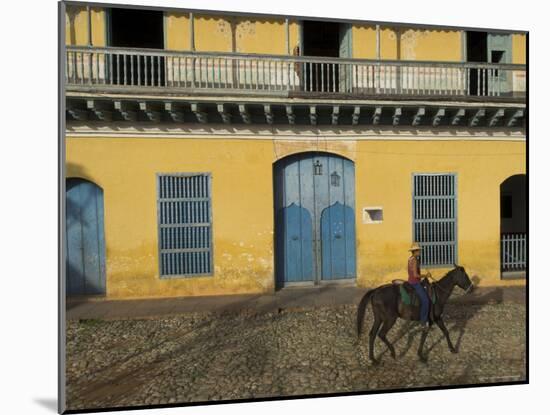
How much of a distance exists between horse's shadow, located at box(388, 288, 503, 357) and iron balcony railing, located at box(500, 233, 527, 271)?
1.36ft

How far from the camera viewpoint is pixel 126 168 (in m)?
4.47

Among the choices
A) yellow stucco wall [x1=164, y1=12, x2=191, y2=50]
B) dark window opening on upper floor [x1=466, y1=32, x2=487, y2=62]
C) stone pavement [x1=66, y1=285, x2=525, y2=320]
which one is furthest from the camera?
stone pavement [x1=66, y1=285, x2=525, y2=320]

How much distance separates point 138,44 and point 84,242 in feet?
9.21

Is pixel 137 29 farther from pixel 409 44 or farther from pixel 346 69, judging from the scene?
pixel 409 44

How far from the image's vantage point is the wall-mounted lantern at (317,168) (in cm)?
502

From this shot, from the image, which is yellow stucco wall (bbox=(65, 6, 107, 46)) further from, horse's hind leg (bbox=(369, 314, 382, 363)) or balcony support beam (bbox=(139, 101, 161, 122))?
horse's hind leg (bbox=(369, 314, 382, 363))

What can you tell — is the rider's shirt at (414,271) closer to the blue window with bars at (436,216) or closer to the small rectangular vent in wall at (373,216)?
the blue window with bars at (436,216)

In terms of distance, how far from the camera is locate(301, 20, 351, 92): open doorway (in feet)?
14.7

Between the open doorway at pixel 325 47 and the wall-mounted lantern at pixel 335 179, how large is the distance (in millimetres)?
1232

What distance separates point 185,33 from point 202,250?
2.98 m

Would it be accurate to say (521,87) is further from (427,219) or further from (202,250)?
(202,250)

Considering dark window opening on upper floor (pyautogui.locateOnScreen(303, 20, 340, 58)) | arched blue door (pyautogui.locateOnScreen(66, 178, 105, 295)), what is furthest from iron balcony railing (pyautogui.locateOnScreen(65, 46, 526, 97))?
arched blue door (pyautogui.locateOnScreen(66, 178, 105, 295))

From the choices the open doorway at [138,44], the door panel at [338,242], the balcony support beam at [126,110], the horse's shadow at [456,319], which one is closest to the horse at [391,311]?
the horse's shadow at [456,319]

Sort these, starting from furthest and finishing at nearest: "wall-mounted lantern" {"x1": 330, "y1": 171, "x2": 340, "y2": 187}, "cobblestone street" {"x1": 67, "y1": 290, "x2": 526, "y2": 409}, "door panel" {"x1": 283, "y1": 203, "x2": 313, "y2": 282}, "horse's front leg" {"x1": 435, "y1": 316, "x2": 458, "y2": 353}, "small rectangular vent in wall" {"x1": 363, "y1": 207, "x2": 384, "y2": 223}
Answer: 1. "wall-mounted lantern" {"x1": 330, "y1": 171, "x2": 340, "y2": 187}
2. "door panel" {"x1": 283, "y1": 203, "x2": 313, "y2": 282}
3. "small rectangular vent in wall" {"x1": 363, "y1": 207, "x2": 384, "y2": 223}
4. "horse's front leg" {"x1": 435, "y1": 316, "x2": 458, "y2": 353}
5. "cobblestone street" {"x1": 67, "y1": 290, "x2": 526, "y2": 409}
